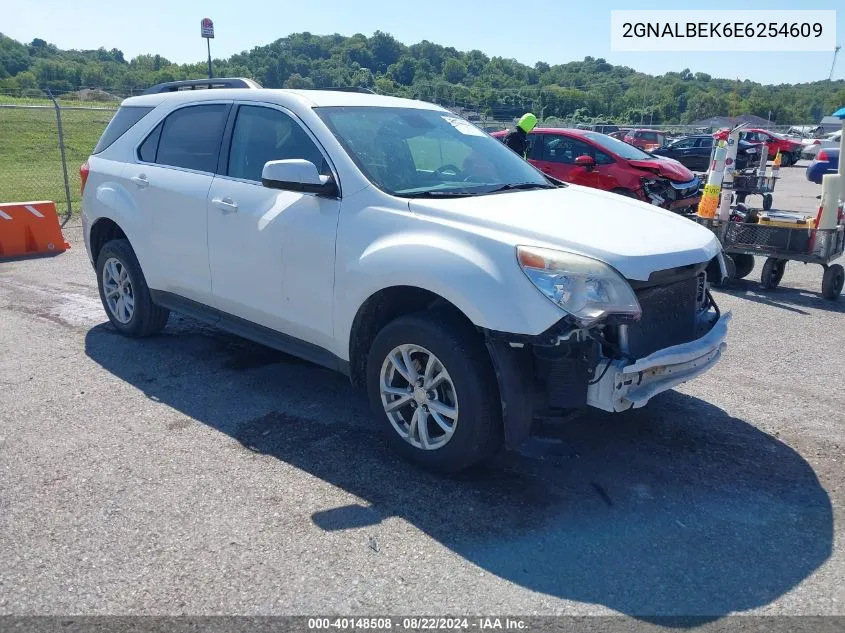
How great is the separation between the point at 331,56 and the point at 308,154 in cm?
4291

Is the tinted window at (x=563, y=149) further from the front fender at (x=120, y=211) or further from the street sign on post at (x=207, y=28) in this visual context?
the street sign on post at (x=207, y=28)

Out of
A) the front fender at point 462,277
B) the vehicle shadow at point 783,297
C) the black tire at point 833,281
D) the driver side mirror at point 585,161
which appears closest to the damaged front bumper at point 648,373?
the front fender at point 462,277

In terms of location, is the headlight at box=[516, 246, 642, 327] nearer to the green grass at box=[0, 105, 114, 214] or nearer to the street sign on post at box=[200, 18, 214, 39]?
the green grass at box=[0, 105, 114, 214]

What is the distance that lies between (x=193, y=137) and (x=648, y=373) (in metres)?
3.57

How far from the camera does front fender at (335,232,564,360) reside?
3461mm

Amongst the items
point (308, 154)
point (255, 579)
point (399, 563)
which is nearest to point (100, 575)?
point (255, 579)

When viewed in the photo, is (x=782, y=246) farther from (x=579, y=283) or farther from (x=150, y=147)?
(x=150, y=147)

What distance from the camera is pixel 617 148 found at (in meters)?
12.2

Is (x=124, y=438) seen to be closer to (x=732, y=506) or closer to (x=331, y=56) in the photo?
(x=732, y=506)

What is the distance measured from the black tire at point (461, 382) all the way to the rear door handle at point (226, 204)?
151cm

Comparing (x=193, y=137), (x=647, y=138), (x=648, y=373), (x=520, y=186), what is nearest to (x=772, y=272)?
(x=520, y=186)

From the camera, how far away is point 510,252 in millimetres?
3578

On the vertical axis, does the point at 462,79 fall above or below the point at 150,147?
above

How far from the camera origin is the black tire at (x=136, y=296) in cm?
589
